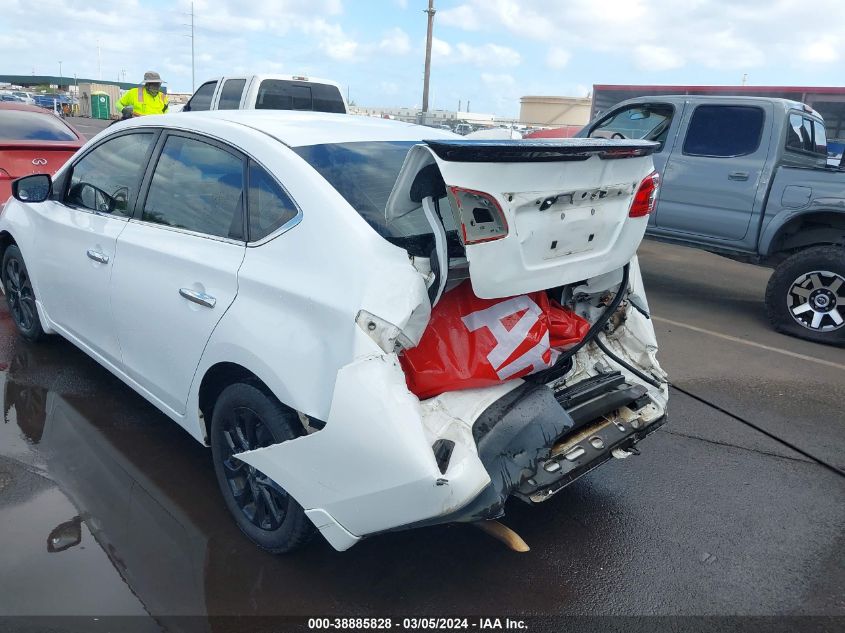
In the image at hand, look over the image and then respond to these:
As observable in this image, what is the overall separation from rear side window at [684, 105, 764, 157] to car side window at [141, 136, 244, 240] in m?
5.42

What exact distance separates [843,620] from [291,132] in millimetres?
2896

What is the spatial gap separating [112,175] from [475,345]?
92.4 inches

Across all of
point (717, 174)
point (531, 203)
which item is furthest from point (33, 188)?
point (717, 174)

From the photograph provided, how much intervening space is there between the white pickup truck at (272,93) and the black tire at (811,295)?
6.98m

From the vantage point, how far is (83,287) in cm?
371

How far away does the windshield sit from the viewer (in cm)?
249

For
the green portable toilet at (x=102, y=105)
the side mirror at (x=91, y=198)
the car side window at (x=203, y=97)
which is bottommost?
the side mirror at (x=91, y=198)

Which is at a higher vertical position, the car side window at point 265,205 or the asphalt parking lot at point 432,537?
the car side window at point 265,205

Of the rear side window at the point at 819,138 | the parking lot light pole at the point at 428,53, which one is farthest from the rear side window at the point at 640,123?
the parking lot light pole at the point at 428,53

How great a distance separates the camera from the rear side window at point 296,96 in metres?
10.1

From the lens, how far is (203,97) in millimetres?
11227

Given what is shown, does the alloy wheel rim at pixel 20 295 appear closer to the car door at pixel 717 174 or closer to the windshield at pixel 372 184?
the windshield at pixel 372 184

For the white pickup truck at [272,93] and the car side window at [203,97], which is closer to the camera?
the white pickup truck at [272,93]

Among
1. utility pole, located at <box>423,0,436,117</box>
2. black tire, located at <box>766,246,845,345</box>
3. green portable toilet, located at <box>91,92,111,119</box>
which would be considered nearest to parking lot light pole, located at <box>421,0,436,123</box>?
utility pole, located at <box>423,0,436,117</box>
